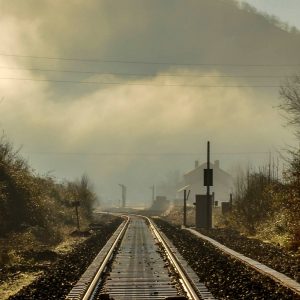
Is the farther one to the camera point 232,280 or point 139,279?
point 139,279

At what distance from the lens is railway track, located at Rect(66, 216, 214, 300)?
1096 cm

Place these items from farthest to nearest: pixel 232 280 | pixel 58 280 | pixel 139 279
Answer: pixel 139 279, pixel 58 280, pixel 232 280

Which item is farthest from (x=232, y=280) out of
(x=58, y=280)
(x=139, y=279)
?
(x=58, y=280)

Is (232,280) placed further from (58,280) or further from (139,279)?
(58,280)

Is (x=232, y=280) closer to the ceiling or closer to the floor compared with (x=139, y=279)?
closer to the ceiling

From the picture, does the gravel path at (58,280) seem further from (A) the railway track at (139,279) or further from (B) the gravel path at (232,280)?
(B) the gravel path at (232,280)

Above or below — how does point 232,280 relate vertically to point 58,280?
above

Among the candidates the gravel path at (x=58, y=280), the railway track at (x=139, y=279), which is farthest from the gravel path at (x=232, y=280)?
the gravel path at (x=58, y=280)

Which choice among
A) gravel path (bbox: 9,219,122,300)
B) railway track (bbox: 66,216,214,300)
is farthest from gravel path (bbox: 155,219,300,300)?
gravel path (bbox: 9,219,122,300)

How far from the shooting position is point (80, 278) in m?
13.4

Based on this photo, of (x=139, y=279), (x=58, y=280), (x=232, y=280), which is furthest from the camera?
(x=139, y=279)

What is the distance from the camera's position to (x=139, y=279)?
13.4 m

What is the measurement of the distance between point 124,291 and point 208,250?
1043cm

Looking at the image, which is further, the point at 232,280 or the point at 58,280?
the point at 58,280
